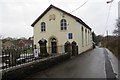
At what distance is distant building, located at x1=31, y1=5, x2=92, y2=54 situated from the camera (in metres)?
37.3

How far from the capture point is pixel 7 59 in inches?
458

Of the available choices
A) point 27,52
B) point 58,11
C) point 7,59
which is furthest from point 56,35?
point 7,59

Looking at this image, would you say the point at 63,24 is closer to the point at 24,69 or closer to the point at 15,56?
the point at 15,56

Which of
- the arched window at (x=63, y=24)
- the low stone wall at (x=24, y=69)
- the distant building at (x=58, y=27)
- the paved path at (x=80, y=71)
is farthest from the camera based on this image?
the arched window at (x=63, y=24)

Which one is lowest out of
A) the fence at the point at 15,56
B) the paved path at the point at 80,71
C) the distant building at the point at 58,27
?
the paved path at the point at 80,71

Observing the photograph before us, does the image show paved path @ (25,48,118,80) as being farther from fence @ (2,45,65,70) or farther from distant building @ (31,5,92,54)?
distant building @ (31,5,92,54)

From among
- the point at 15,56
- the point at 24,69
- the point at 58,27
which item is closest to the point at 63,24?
the point at 58,27

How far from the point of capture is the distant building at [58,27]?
122 feet

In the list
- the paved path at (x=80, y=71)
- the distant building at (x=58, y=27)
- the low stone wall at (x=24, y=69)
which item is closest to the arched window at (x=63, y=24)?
the distant building at (x=58, y=27)

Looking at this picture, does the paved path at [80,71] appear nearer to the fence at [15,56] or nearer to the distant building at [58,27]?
the fence at [15,56]

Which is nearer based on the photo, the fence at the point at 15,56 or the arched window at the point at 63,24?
the fence at the point at 15,56

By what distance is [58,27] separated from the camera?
38281 millimetres

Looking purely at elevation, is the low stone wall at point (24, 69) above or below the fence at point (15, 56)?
below

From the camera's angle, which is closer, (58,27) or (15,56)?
(15,56)
